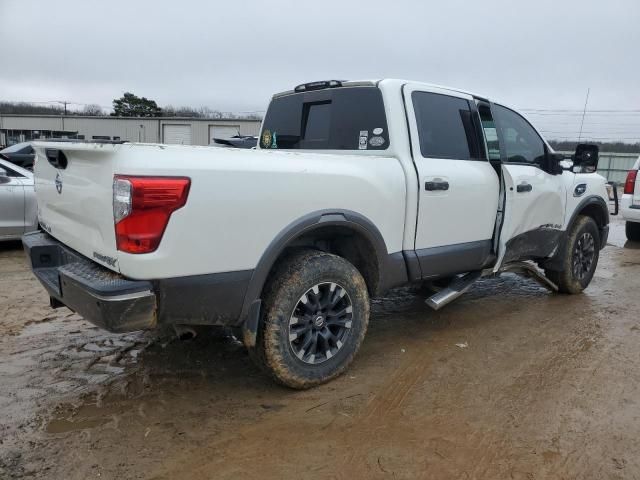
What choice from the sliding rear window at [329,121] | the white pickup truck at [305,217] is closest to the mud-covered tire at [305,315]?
the white pickup truck at [305,217]

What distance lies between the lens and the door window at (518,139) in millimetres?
4727

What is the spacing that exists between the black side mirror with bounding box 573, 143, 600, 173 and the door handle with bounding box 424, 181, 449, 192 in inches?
87.6

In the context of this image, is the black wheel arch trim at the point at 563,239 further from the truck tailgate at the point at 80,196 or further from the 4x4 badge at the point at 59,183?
the 4x4 badge at the point at 59,183

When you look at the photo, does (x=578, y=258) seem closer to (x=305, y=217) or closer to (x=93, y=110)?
(x=305, y=217)

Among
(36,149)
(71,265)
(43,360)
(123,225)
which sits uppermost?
(36,149)

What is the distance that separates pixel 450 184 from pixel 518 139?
137cm

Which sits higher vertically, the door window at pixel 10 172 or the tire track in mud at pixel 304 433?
the door window at pixel 10 172

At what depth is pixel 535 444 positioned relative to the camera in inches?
111

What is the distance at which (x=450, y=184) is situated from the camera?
396cm

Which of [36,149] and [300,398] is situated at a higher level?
[36,149]

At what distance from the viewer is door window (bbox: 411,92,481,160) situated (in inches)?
156

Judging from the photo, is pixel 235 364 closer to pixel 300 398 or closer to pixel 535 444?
pixel 300 398

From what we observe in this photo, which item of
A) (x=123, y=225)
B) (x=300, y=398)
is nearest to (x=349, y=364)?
(x=300, y=398)

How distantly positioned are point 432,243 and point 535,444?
5.23 ft
